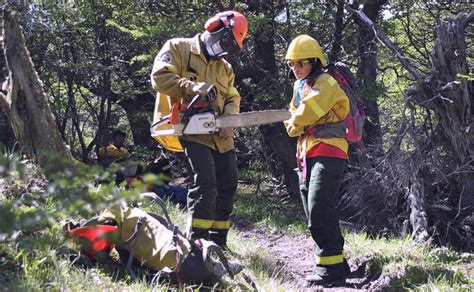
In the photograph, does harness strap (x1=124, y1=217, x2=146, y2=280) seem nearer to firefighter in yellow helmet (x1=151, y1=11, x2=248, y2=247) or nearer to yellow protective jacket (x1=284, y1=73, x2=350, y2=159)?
firefighter in yellow helmet (x1=151, y1=11, x2=248, y2=247)

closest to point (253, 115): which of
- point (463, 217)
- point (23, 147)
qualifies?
point (23, 147)

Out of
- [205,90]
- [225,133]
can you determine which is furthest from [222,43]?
Result: [225,133]

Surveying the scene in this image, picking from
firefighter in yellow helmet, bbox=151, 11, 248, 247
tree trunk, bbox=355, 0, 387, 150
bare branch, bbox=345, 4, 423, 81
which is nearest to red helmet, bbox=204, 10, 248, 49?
firefighter in yellow helmet, bbox=151, 11, 248, 247

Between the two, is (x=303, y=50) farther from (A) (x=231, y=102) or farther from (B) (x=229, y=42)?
(A) (x=231, y=102)

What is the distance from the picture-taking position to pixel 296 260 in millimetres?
5527

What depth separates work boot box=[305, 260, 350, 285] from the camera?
4.46 meters

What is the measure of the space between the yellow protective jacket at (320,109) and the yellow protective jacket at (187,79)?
1.91 ft

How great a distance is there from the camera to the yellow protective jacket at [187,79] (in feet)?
14.2

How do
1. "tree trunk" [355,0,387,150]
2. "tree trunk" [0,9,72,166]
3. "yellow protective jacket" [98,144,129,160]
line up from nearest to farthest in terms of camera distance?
"tree trunk" [0,9,72,166], "tree trunk" [355,0,387,150], "yellow protective jacket" [98,144,129,160]

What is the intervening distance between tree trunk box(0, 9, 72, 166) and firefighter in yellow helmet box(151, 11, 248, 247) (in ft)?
5.20

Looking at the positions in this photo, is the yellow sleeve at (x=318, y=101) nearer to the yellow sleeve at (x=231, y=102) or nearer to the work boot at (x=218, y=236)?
the yellow sleeve at (x=231, y=102)

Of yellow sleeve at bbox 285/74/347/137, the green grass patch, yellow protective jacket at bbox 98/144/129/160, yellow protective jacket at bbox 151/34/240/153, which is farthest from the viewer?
yellow protective jacket at bbox 98/144/129/160

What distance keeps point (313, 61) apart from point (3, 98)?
3295mm

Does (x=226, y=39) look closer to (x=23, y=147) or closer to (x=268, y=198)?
(x=23, y=147)
